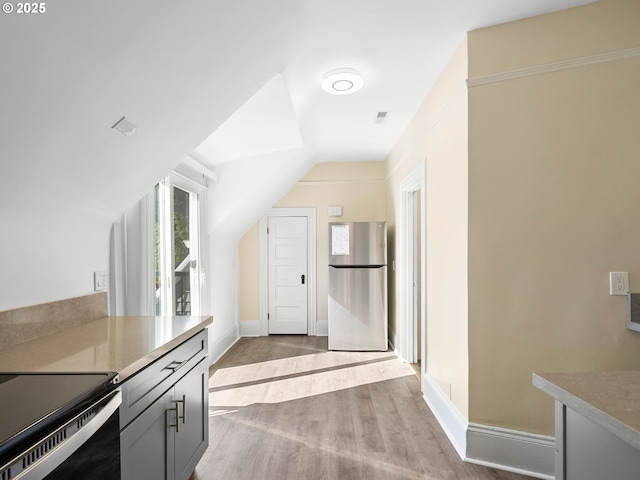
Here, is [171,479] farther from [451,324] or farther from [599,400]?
[451,324]

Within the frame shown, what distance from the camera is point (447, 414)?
8.42 feet

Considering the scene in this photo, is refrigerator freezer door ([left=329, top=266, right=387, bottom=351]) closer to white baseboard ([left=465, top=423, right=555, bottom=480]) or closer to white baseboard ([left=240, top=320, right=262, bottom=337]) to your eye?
white baseboard ([left=240, top=320, right=262, bottom=337])

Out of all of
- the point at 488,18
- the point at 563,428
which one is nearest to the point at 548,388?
the point at 563,428

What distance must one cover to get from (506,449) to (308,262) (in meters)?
3.63

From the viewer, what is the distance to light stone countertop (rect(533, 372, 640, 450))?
32.7 inches

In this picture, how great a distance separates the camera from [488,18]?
207cm

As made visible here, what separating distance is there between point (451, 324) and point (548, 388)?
141 centimetres

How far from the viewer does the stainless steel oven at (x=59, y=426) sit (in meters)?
0.80

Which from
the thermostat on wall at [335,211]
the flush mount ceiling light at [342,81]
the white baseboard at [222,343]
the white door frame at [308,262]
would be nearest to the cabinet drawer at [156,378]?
the flush mount ceiling light at [342,81]

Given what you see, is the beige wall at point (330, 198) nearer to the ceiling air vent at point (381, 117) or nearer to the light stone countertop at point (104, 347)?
the ceiling air vent at point (381, 117)

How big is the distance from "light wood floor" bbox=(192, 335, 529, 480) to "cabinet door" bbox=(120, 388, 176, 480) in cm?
65

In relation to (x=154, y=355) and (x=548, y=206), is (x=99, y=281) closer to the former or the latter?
(x=154, y=355)

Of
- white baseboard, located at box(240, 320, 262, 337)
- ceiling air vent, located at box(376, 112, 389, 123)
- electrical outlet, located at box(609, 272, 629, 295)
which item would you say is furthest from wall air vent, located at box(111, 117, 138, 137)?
white baseboard, located at box(240, 320, 262, 337)

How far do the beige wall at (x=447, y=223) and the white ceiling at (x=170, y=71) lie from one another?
245mm
